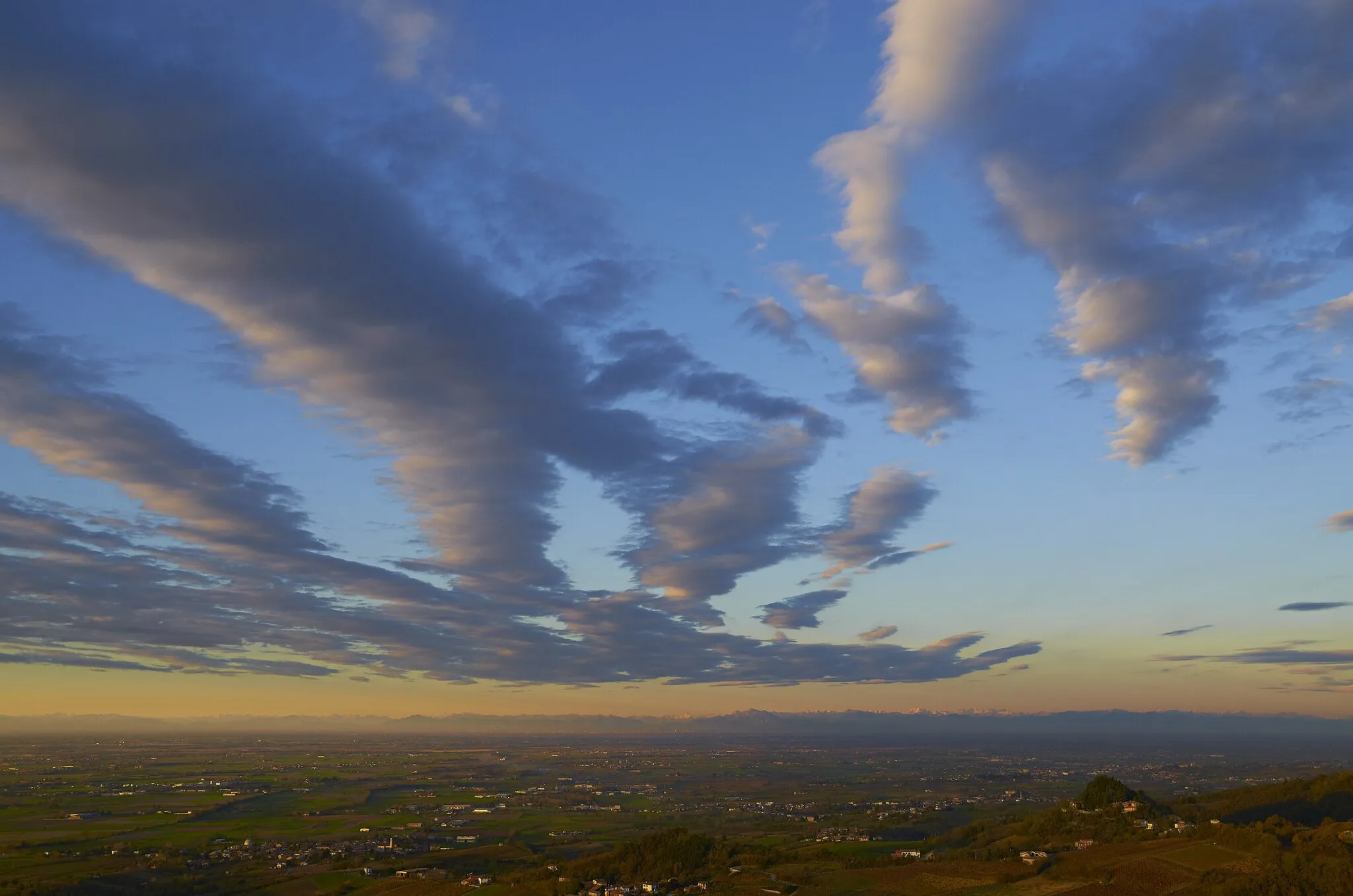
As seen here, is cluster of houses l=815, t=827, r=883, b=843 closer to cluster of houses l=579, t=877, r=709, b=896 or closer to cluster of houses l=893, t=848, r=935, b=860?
cluster of houses l=893, t=848, r=935, b=860

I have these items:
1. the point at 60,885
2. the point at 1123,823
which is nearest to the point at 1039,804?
the point at 1123,823

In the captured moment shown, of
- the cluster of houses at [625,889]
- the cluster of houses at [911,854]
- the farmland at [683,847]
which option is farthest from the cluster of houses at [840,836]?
the cluster of houses at [625,889]

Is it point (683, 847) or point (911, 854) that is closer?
point (683, 847)

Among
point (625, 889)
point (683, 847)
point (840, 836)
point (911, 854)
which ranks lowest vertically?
point (840, 836)

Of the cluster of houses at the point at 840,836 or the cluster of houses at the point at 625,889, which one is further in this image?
the cluster of houses at the point at 840,836

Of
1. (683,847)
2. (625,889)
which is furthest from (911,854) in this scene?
(625,889)

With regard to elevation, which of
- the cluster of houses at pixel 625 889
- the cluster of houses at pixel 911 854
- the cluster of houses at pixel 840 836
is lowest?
the cluster of houses at pixel 840 836

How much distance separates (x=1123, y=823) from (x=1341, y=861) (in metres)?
36.3

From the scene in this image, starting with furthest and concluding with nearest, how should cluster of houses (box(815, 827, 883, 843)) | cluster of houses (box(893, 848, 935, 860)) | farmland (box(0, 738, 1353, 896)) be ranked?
cluster of houses (box(815, 827, 883, 843)), cluster of houses (box(893, 848, 935, 860)), farmland (box(0, 738, 1353, 896))

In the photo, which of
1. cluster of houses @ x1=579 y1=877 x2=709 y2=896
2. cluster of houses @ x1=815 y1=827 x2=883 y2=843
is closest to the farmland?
cluster of houses @ x1=579 y1=877 x2=709 y2=896

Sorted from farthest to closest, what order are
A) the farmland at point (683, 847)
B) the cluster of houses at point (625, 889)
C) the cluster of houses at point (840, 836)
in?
the cluster of houses at point (840, 836)
the cluster of houses at point (625, 889)
the farmland at point (683, 847)

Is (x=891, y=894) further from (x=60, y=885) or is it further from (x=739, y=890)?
(x=60, y=885)

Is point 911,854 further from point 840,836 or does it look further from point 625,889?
point 625,889

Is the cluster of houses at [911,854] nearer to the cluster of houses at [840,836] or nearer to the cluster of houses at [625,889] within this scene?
the cluster of houses at [840,836]
